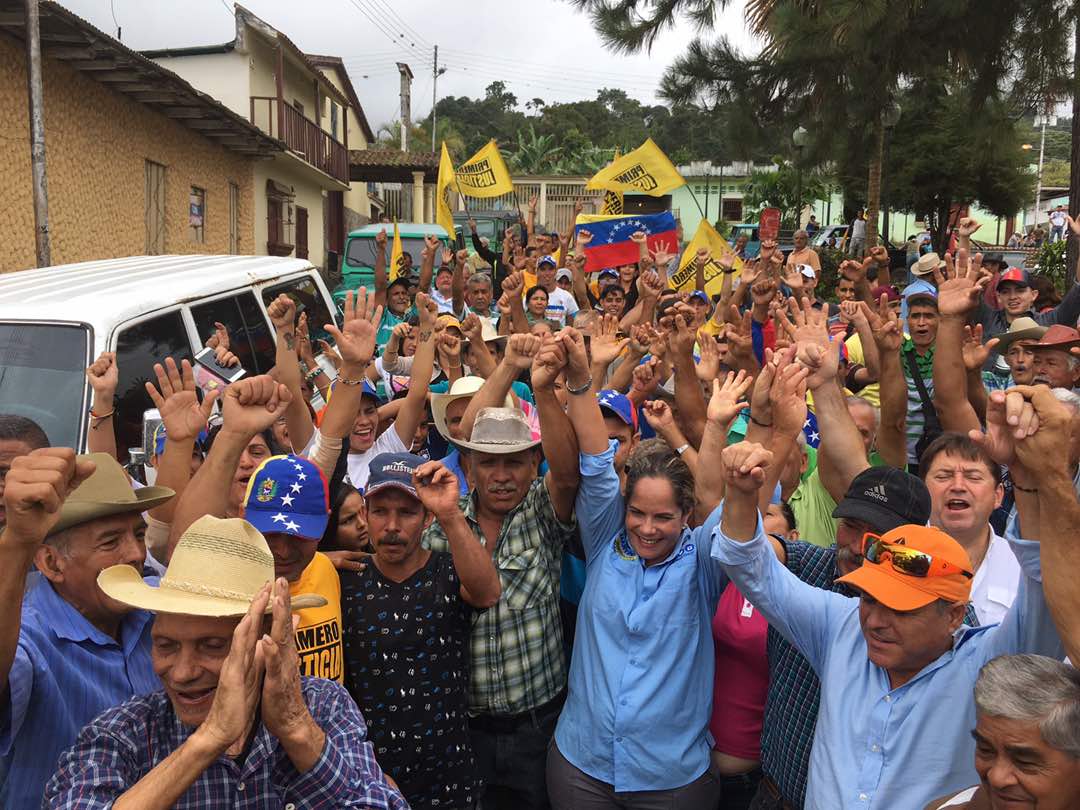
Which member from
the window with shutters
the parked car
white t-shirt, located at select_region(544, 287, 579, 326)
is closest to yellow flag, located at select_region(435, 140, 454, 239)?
white t-shirt, located at select_region(544, 287, 579, 326)

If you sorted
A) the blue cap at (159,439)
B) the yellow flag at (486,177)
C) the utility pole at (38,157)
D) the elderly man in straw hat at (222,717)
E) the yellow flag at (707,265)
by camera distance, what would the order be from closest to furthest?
the elderly man in straw hat at (222,717) → the blue cap at (159,439) → the utility pole at (38,157) → the yellow flag at (707,265) → the yellow flag at (486,177)

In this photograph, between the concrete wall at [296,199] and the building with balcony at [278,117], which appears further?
the building with balcony at [278,117]

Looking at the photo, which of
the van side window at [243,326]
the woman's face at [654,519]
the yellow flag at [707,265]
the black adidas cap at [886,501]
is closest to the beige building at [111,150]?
the van side window at [243,326]

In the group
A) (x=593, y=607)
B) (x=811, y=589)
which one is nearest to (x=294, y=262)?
(x=593, y=607)

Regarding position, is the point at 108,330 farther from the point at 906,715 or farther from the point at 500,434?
the point at 906,715

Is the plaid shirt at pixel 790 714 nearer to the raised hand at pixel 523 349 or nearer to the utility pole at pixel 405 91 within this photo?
A: the raised hand at pixel 523 349

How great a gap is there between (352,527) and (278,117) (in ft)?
63.6

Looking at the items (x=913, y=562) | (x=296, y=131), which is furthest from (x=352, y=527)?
(x=296, y=131)

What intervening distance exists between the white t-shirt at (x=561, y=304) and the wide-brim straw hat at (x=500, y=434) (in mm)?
5518

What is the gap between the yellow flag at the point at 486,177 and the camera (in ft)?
39.7

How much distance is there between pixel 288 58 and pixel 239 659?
24653 mm

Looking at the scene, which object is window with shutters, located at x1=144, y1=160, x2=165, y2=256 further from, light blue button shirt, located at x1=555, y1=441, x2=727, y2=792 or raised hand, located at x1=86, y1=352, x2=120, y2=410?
light blue button shirt, located at x1=555, y1=441, x2=727, y2=792

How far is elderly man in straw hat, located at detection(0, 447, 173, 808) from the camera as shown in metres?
2.01

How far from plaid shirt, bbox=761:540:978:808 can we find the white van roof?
10.7 feet
